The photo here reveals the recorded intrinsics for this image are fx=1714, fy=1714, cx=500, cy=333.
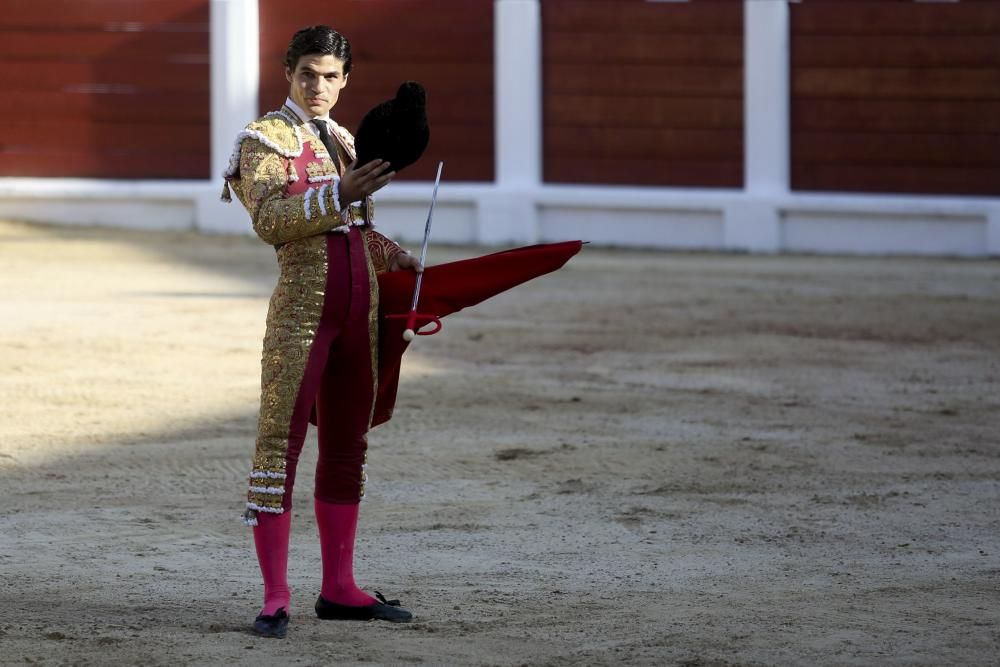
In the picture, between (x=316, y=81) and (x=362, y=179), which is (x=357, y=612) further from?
(x=316, y=81)

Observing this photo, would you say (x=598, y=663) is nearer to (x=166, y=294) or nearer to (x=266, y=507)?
(x=266, y=507)

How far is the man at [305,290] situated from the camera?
130 inches

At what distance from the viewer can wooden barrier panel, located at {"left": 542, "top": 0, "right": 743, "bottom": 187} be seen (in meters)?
11.9

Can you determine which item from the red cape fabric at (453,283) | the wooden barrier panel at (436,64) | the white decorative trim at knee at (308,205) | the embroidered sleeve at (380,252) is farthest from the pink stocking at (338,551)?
the wooden barrier panel at (436,64)

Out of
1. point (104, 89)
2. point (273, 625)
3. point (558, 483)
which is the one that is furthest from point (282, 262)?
point (104, 89)

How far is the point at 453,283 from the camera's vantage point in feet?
11.5

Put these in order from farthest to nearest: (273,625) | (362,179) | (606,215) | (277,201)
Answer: (606,215) → (273,625) → (277,201) → (362,179)

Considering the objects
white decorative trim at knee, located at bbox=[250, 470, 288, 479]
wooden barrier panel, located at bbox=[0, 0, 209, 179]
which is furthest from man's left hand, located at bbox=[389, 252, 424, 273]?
wooden barrier panel, located at bbox=[0, 0, 209, 179]

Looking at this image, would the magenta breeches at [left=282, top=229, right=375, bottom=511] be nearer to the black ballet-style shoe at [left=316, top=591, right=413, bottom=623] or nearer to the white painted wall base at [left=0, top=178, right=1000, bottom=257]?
the black ballet-style shoe at [left=316, top=591, right=413, bottom=623]

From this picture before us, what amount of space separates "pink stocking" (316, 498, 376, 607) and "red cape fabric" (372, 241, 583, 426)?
0.31 metres

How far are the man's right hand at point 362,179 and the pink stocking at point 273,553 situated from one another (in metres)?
0.65

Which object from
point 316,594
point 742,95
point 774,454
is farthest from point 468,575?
point 742,95

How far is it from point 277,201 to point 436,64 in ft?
30.4

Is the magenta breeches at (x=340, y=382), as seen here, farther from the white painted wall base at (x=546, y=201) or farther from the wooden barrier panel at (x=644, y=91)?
the wooden barrier panel at (x=644, y=91)
